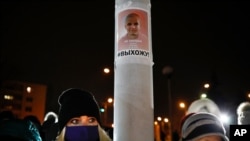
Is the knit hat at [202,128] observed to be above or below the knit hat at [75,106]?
below

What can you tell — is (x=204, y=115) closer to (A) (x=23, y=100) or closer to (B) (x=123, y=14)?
(B) (x=123, y=14)

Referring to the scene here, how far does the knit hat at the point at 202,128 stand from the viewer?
5.71 m

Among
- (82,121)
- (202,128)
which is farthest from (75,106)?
(202,128)

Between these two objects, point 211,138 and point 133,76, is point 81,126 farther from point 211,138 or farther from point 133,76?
point 211,138

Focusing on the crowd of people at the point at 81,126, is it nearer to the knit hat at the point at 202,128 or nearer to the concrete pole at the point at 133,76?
the knit hat at the point at 202,128

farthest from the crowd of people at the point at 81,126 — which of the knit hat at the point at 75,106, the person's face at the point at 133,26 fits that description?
the person's face at the point at 133,26

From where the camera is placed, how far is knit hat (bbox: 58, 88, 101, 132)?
19.8ft

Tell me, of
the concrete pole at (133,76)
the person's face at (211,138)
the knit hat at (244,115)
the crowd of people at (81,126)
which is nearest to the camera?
the crowd of people at (81,126)

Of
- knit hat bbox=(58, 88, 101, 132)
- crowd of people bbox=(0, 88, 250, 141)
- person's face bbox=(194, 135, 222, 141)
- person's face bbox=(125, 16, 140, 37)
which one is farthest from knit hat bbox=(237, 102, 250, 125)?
knit hat bbox=(58, 88, 101, 132)

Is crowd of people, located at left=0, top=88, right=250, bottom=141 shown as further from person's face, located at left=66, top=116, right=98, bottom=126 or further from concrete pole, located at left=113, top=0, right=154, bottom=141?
concrete pole, located at left=113, top=0, right=154, bottom=141

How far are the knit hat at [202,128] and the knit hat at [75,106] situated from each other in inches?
50.9

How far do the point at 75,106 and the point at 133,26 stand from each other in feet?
5.03

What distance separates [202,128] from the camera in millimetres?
5758

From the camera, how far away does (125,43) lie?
6527 mm
